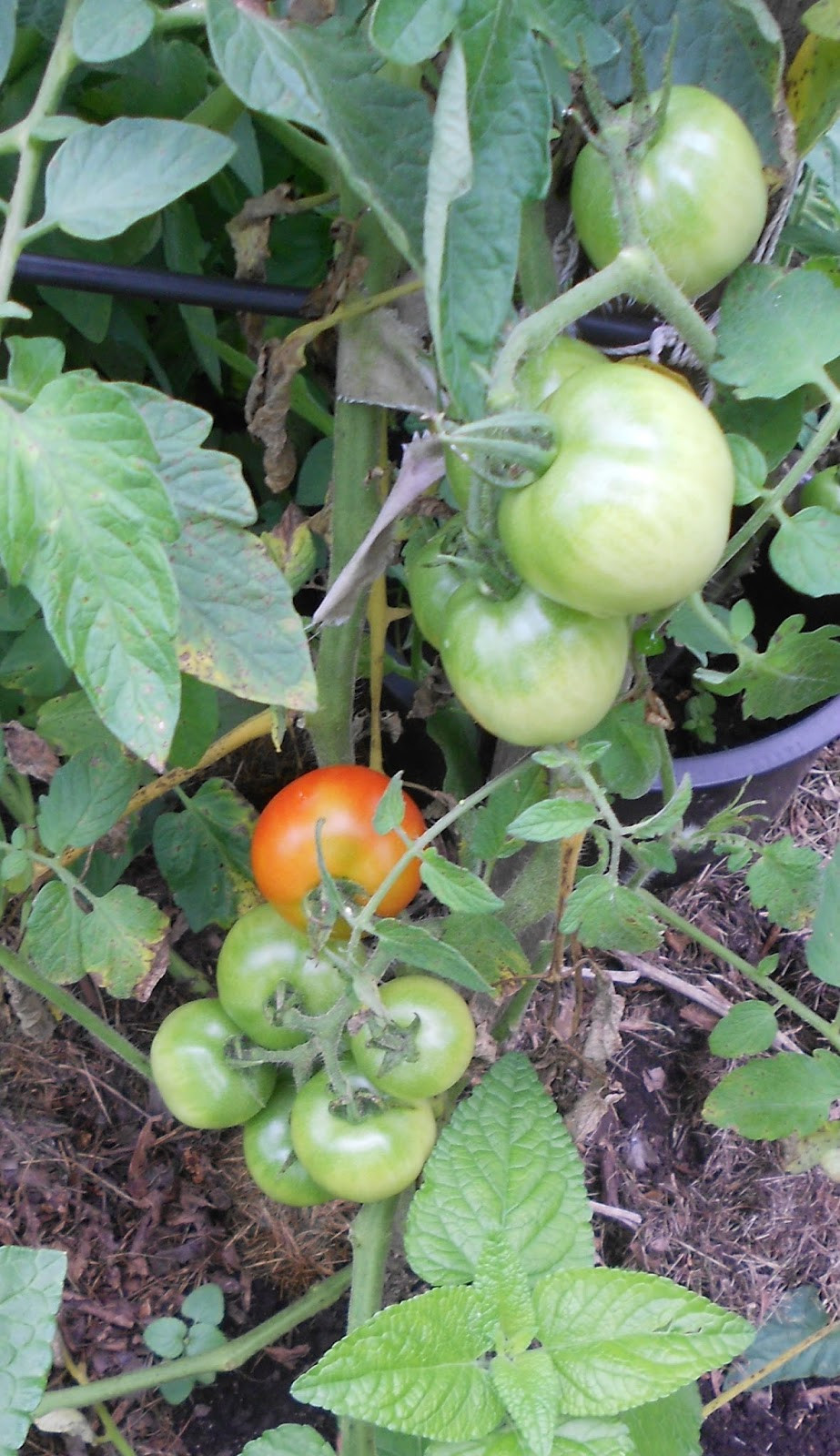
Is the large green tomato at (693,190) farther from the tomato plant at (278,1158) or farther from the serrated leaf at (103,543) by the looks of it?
the tomato plant at (278,1158)

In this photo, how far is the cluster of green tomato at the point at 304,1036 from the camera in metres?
0.62

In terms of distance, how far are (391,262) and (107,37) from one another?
163 millimetres

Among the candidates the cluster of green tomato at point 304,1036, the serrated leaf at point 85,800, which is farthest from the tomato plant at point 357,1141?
the serrated leaf at point 85,800

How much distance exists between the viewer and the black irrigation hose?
54 centimetres

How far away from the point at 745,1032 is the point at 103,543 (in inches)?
22.1

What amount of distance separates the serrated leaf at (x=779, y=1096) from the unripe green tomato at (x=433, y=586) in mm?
413

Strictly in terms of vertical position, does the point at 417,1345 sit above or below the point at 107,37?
below

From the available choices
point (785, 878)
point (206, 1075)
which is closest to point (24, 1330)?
point (206, 1075)

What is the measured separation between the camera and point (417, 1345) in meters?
0.58

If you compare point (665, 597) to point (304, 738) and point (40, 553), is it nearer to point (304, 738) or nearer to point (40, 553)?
point (40, 553)

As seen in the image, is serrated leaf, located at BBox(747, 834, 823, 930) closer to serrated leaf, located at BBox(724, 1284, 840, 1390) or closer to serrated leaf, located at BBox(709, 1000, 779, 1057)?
serrated leaf, located at BBox(709, 1000, 779, 1057)

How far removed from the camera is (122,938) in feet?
2.33

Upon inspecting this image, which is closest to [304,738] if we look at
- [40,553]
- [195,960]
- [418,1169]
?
[195,960]

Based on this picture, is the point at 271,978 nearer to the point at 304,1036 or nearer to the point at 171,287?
the point at 304,1036
